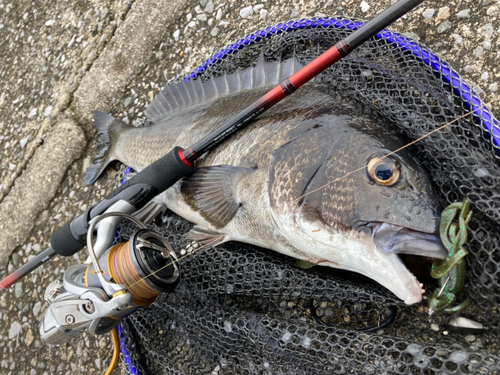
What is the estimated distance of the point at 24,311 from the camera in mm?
3039

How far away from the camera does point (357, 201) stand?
4.81ft

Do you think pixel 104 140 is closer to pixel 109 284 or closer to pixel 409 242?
pixel 109 284

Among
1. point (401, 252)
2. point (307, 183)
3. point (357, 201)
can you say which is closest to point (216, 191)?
point (307, 183)

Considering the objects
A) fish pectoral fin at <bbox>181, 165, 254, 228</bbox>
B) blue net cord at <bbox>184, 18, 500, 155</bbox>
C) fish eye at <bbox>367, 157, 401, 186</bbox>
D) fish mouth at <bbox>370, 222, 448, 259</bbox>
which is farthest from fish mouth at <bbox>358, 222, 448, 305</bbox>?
fish pectoral fin at <bbox>181, 165, 254, 228</bbox>

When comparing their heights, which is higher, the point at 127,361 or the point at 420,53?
the point at 420,53

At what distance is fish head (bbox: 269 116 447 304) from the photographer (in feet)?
4.41

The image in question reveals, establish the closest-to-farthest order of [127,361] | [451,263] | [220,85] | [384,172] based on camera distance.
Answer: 1. [451,263]
2. [384,172]
3. [127,361]
4. [220,85]

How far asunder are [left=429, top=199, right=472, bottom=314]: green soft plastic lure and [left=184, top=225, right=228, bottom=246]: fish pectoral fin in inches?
41.8

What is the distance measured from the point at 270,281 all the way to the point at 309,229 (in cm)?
43

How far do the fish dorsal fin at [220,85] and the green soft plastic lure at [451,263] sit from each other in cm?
116

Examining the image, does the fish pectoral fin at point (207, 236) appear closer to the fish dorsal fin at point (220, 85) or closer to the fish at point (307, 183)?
the fish at point (307, 183)

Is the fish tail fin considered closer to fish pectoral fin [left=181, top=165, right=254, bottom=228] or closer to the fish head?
fish pectoral fin [left=181, top=165, right=254, bottom=228]

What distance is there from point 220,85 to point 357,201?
4.23 ft

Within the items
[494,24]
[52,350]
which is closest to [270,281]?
[494,24]
